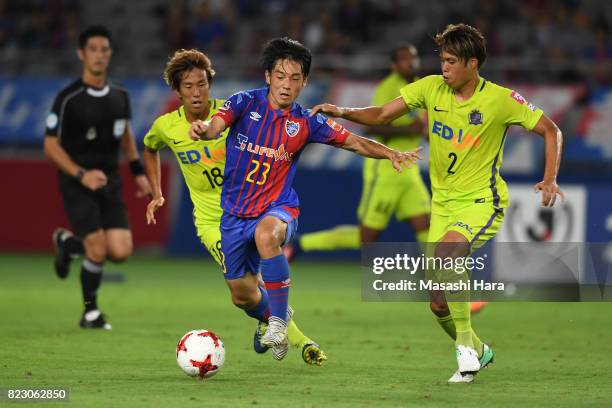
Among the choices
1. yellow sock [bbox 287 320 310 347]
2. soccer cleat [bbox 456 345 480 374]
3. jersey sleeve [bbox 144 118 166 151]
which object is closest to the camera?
soccer cleat [bbox 456 345 480 374]

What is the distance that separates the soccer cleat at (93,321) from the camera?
412 inches

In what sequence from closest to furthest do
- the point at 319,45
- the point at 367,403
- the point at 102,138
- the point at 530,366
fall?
the point at 367,403 → the point at 530,366 → the point at 102,138 → the point at 319,45

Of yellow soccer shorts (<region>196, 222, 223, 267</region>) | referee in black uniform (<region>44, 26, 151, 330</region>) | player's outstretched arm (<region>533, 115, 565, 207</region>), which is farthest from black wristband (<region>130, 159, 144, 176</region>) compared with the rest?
player's outstretched arm (<region>533, 115, 565, 207</region>)

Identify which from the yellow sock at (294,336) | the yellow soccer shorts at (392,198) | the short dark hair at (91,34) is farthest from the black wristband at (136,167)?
the yellow sock at (294,336)

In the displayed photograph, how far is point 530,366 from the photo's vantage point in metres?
8.45

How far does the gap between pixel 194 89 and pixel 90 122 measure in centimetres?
222

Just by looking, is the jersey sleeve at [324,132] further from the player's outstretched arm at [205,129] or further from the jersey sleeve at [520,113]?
the jersey sleeve at [520,113]

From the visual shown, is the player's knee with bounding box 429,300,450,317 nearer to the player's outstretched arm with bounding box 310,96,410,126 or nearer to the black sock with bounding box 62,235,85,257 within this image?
the player's outstretched arm with bounding box 310,96,410,126

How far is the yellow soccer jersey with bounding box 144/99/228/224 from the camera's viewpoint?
29.3 feet

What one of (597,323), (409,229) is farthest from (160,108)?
(597,323)

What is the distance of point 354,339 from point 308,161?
8297 millimetres

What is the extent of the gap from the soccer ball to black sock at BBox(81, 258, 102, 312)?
10.7 feet

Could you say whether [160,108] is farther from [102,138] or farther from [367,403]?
[367,403]

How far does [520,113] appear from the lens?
791 centimetres
